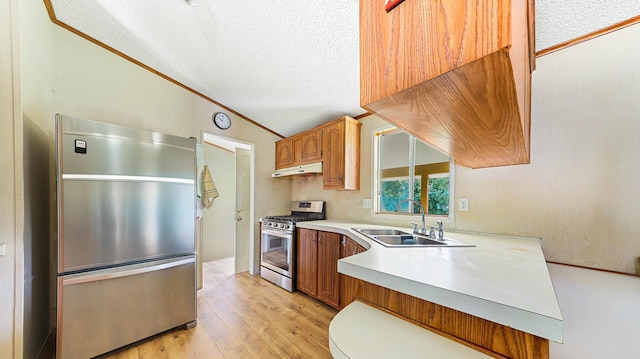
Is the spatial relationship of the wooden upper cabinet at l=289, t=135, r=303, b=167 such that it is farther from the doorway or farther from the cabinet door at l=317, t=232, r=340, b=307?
the cabinet door at l=317, t=232, r=340, b=307

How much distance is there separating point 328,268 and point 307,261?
1.14ft

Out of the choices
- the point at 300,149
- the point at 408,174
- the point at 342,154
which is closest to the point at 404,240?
the point at 408,174

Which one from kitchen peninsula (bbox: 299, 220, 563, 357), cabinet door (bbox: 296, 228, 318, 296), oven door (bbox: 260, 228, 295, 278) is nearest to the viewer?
kitchen peninsula (bbox: 299, 220, 563, 357)

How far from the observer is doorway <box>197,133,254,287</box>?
11.5 feet

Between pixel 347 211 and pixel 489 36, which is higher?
pixel 489 36

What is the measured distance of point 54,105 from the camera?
6.50 ft

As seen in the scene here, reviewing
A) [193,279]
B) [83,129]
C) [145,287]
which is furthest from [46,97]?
[193,279]

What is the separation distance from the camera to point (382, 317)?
34.6 inches

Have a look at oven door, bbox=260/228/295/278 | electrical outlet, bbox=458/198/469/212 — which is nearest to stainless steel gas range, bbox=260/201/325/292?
oven door, bbox=260/228/295/278

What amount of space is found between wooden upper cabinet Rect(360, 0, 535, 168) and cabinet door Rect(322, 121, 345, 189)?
69.8 inches

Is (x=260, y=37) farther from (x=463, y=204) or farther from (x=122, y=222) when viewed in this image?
(x=463, y=204)

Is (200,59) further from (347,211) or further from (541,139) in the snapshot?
(541,139)

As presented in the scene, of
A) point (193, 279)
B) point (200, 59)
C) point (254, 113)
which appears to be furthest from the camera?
point (254, 113)

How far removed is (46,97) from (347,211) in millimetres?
3095
